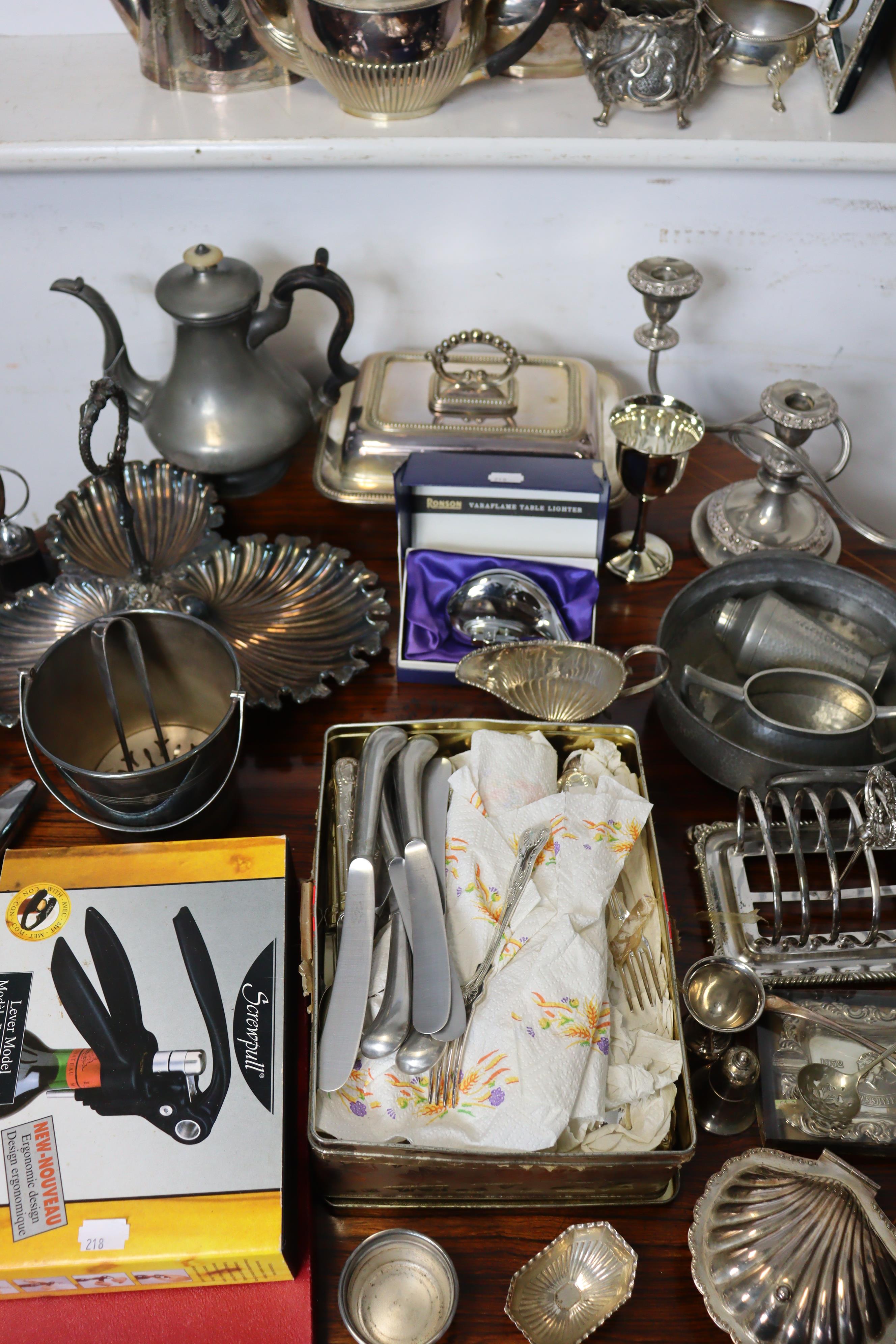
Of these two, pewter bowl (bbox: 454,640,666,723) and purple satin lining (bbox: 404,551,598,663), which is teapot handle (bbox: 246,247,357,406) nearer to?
purple satin lining (bbox: 404,551,598,663)

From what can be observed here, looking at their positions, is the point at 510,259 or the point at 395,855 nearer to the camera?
the point at 395,855

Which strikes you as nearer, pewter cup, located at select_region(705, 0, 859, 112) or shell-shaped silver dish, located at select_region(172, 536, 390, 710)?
shell-shaped silver dish, located at select_region(172, 536, 390, 710)

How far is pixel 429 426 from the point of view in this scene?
3.51ft

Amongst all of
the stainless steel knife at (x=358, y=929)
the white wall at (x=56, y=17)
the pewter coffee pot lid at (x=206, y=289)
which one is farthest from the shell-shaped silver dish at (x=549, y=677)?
the white wall at (x=56, y=17)

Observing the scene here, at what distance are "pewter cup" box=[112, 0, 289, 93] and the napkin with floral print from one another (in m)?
0.83

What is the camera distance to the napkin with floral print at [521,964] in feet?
1.95

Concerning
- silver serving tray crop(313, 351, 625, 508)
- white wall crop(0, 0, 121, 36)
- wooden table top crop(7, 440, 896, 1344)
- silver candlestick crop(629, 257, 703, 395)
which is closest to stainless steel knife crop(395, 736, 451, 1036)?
wooden table top crop(7, 440, 896, 1344)

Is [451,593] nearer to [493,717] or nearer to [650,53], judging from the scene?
[493,717]

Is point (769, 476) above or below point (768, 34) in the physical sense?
below

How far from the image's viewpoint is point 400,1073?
0.61m

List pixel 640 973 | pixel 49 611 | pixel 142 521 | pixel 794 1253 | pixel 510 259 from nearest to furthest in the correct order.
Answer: pixel 794 1253 < pixel 640 973 < pixel 49 611 < pixel 142 521 < pixel 510 259

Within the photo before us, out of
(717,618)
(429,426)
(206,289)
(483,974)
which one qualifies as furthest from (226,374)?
(483,974)

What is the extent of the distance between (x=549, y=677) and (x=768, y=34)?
78 cm

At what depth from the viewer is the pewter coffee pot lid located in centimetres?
98
